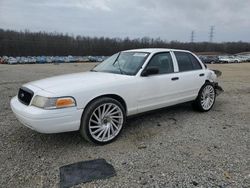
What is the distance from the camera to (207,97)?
6121 millimetres

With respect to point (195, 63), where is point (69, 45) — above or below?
above

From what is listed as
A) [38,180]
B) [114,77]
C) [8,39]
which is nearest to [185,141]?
[114,77]

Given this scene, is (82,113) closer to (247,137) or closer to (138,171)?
(138,171)

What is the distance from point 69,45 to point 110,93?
93995 millimetres

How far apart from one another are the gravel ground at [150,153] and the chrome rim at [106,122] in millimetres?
178

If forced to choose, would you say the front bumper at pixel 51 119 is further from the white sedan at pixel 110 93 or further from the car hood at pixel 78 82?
the car hood at pixel 78 82

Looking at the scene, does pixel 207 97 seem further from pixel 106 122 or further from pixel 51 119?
pixel 51 119

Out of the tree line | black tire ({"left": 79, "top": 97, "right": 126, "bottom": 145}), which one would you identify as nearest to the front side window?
black tire ({"left": 79, "top": 97, "right": 126, "bottom": 145})

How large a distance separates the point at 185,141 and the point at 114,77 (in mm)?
1628

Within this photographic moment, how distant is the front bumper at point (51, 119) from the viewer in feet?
11.7

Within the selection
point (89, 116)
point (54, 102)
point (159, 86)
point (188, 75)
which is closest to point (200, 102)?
point (188, 75)

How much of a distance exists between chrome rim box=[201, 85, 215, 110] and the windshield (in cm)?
195

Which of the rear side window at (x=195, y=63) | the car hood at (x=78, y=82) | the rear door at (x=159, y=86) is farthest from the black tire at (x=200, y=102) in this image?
the car hood at (x=78, y=82)

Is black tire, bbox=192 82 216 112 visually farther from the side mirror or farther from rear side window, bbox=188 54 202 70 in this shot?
the side mirror
